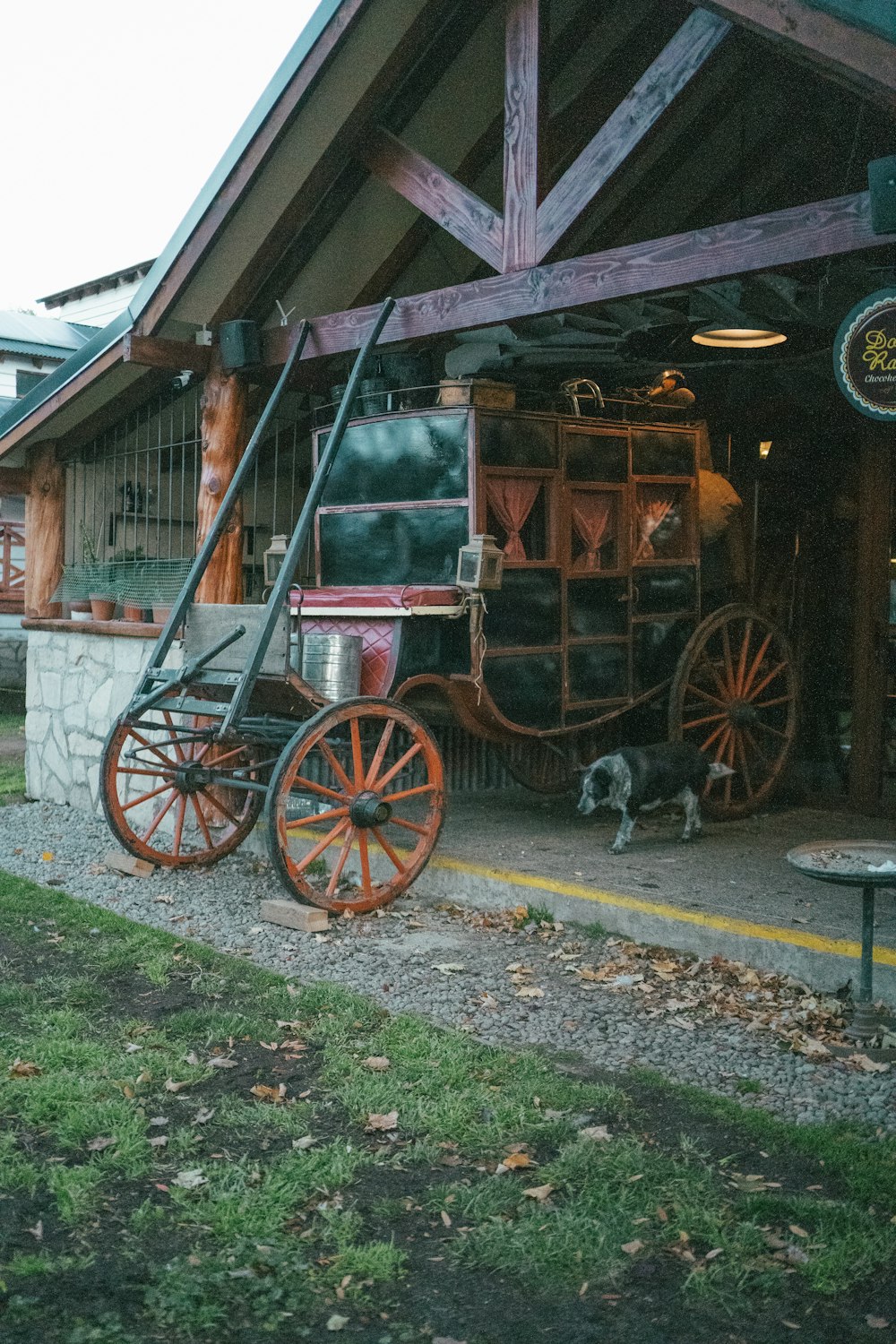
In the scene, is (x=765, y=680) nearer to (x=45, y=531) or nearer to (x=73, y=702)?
(x=73, y=702)

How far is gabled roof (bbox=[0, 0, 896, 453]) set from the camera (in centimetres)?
673

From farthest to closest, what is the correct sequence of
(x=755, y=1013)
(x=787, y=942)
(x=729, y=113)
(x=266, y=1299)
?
(x=729, y=113) < (x=787, y=942) < (x=755, y=1013) < (x=266, y=1299)

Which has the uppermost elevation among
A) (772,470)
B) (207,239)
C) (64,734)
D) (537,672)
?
(207,239)

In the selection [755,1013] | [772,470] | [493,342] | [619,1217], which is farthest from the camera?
[772,470]

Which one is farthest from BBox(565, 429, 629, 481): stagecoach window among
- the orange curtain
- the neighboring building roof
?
the neighboring building roof

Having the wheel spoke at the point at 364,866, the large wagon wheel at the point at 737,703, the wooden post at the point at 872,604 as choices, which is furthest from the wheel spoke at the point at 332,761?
the wooden post at the point at 872,604

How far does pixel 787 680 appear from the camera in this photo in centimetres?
851

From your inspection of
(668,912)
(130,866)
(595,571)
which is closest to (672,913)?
(668,912)

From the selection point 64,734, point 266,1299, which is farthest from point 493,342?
point 266,1299

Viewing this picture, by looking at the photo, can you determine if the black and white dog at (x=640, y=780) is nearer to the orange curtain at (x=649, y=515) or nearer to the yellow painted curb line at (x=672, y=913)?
the yellow painted curb line at (x=672, y=913)

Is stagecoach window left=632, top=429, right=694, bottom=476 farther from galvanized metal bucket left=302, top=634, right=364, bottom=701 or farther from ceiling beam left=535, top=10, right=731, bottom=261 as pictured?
galvanized metal bucket left=302, top=634, right=364, bottom=701

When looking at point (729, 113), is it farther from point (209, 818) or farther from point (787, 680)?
point (209, 818)

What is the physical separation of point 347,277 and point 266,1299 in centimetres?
663

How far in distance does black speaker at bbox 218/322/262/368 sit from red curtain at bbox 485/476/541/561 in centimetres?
183
